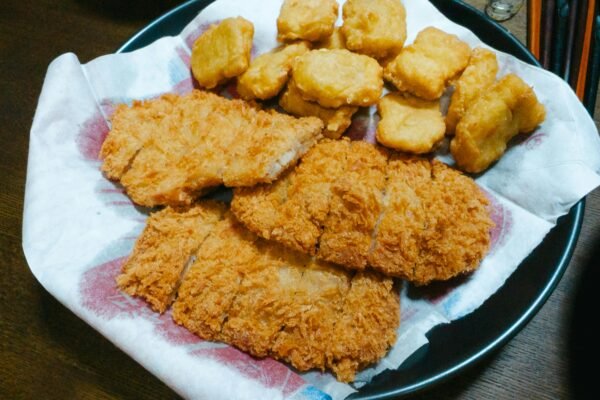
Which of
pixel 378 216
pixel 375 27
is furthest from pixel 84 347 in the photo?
pixel 375 27

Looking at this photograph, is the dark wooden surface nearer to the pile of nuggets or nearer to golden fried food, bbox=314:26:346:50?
the pile of nuggets

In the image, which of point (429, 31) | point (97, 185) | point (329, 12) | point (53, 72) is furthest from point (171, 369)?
point (429, 31)

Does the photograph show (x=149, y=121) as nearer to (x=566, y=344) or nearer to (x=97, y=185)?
(x=97, y=185)

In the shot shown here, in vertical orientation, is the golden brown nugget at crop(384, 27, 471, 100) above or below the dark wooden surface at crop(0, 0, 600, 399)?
above

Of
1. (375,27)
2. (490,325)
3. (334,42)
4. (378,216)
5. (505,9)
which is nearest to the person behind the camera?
(490,325)

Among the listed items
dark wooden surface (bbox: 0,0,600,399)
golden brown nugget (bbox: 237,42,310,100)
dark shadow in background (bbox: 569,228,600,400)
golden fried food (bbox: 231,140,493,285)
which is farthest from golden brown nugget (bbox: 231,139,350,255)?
dark shadow in background (bbox: 569,228,600,400)

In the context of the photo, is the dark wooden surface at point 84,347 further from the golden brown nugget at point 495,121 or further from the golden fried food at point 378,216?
the golden brown nugget at point 495,121

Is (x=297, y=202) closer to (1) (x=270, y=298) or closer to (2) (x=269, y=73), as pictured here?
(1) (x=270, y=298)
